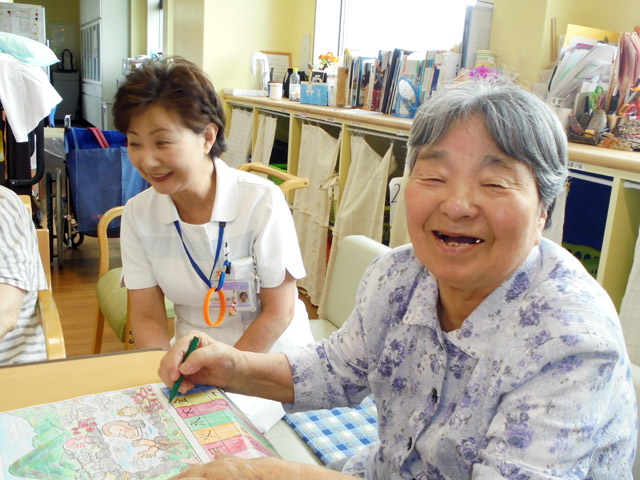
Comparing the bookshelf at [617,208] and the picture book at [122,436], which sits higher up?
the bookshelf at [617,208]

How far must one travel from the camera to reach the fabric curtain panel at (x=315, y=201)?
3.21 meters

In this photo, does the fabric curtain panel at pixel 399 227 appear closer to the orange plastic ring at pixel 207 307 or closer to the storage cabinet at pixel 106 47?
the orange plastic ring at pixel 207 307


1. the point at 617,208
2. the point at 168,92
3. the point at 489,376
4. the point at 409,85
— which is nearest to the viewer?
the point at 489,376

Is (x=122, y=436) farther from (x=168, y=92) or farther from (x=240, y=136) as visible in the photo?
(x=240, y=136)

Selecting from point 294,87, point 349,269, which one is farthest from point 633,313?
point 294,87

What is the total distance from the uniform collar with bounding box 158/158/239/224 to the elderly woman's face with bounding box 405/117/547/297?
74cm

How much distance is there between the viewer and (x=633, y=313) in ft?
5.07

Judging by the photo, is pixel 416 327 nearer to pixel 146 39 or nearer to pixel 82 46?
pixel 146 39

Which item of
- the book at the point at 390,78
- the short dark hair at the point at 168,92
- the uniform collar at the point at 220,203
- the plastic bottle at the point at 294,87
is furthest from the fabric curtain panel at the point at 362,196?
the short dark hair at the point at 168,92

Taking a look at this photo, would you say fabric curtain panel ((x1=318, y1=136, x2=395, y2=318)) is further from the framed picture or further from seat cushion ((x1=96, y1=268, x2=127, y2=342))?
the framed picture

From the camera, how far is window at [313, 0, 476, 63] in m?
3.36

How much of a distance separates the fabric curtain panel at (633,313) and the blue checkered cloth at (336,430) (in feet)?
2.31

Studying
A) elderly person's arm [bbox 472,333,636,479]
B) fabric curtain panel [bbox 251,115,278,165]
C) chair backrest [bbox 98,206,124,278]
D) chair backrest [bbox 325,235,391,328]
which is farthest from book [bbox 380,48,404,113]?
elderly person's arm [bbox 472,333,636,479]

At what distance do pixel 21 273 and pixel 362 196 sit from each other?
1720 mm
